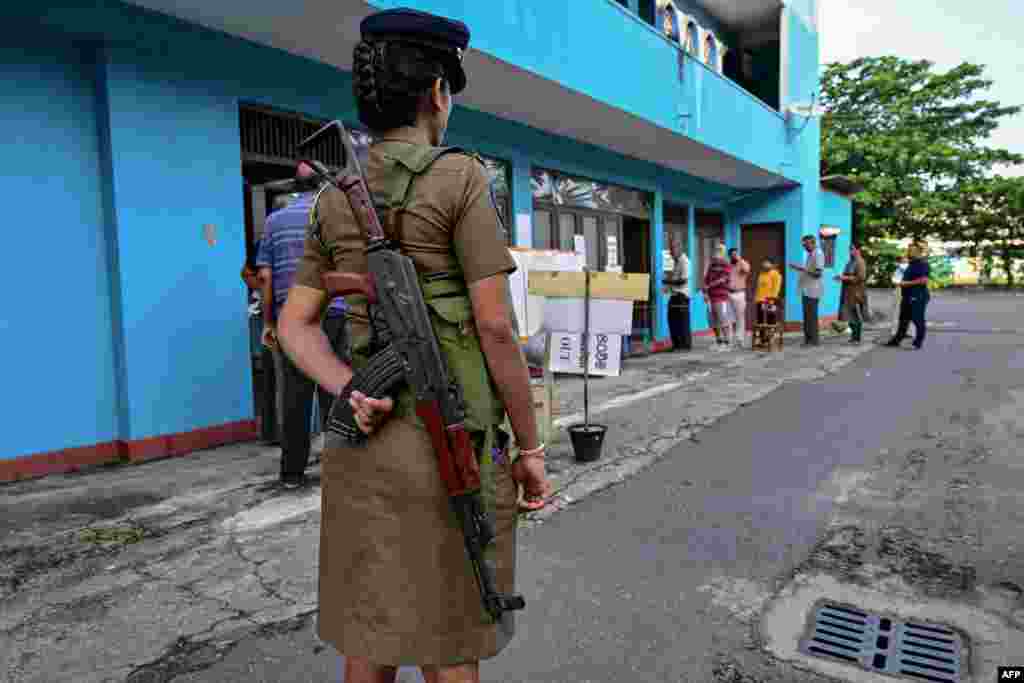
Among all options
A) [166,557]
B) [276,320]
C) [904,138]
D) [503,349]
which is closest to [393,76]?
[503,349]

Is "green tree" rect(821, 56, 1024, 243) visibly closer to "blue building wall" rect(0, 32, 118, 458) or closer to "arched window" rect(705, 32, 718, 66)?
"arched window" rect(705, 32, 718, 66)

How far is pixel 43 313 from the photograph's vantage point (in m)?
4.84

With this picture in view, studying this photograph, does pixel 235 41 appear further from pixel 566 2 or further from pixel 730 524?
pixel 730 524

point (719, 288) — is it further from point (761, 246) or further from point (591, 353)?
point (591, 353)

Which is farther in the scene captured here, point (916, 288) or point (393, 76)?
point (916, 288)

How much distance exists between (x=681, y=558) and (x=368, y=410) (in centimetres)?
235

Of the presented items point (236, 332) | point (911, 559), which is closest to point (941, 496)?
point (911, 559)

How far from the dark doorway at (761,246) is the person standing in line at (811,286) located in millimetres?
2786

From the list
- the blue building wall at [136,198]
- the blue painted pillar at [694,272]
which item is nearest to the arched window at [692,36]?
the blue painted pillar at [694,272]

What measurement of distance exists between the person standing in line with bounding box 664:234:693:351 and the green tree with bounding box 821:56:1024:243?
736 inches

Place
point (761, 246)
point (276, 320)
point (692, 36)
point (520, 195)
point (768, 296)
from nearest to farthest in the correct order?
point (276, 320) → point (520, 195) → point (692, 36) → point (768, 296) → point (761, 246)

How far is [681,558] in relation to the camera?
10.9 ft

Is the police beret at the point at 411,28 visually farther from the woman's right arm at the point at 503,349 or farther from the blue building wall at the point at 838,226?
the blue building wall at the point at 838,226

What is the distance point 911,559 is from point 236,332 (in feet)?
16.2
